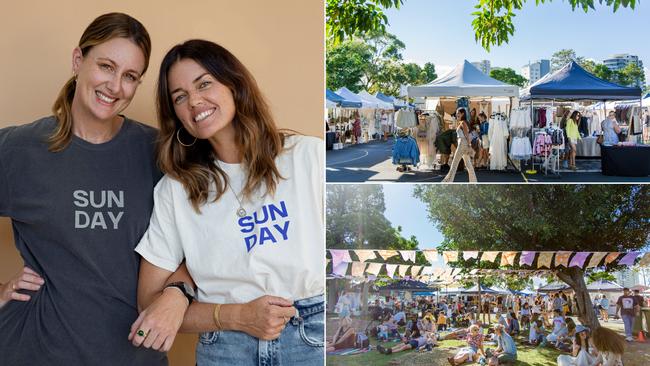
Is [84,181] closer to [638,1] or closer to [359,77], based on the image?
[359,77]

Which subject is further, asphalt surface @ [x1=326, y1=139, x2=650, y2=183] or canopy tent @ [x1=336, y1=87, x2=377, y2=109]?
asphalt surface @ [x1=326, y1=139, x2=650, y2=183]

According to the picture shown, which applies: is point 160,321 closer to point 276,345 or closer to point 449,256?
point 276,345

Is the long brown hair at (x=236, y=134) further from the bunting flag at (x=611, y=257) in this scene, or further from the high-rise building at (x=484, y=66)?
the bunting flag at (x=611, y=257)

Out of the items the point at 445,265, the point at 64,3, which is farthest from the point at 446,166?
the point at 64,3

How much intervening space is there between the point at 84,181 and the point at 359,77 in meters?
2.38

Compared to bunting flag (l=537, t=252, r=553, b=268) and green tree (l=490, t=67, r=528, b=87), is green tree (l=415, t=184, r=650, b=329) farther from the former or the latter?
green tree (l=490, t=67, r=528, b=87)

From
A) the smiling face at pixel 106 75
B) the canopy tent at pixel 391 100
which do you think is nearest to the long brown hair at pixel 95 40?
the smiling face at pixel 106 75

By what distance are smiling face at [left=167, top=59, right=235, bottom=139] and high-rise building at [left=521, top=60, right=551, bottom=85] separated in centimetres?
367

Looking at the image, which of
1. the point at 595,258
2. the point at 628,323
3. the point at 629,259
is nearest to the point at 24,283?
the point at 595,258

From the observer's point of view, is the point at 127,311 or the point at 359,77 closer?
the point at 127,311

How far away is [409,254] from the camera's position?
17.9 feet

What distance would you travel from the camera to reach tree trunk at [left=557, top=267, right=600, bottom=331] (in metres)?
5.93

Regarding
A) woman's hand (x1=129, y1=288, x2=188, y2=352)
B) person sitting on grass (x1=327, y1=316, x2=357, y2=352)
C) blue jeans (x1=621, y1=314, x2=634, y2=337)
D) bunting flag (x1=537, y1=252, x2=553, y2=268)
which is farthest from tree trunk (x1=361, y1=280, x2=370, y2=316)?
woman's hand (x1=129, y1=288, x2=188, y2=352)

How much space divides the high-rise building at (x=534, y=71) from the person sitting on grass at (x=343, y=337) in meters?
2.74
